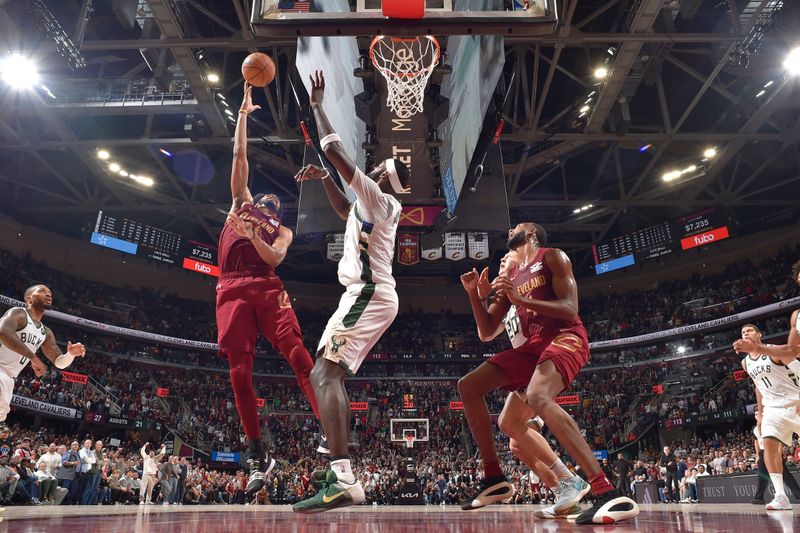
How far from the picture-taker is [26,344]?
516 cm

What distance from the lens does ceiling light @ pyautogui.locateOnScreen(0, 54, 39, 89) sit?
42.2ft

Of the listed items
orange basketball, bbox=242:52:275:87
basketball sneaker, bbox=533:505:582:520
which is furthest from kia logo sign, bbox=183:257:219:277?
basketball sneaker, bbox=533:505:582:520

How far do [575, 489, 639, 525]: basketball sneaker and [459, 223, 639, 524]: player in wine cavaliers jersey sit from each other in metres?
0.10

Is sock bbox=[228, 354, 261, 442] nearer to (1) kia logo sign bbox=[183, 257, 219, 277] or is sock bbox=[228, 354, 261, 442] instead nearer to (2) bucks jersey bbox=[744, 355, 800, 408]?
(2) bucks jersey bbox=[744, 355, 800, 408]

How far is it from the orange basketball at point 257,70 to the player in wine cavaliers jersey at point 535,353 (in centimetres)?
252

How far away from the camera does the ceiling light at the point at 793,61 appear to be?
13.0 metres

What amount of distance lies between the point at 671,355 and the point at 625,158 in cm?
1068

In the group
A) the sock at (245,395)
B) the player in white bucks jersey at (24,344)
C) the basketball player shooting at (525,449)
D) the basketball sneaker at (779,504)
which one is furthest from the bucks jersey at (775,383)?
the player in white bucks jersey at (24,344)

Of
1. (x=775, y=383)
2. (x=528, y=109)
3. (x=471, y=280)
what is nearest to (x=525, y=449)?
(x=471, y=280)

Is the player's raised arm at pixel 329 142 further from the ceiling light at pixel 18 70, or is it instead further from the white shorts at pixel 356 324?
the ceiling light at pixel 18 70

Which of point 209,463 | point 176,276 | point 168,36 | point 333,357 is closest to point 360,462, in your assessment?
point 209,463

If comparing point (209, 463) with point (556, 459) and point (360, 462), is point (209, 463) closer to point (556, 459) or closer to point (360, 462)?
point (360, 462)

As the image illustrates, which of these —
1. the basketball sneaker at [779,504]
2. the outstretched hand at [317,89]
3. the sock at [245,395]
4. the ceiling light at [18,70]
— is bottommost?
the basketball sneaker at [779,504]

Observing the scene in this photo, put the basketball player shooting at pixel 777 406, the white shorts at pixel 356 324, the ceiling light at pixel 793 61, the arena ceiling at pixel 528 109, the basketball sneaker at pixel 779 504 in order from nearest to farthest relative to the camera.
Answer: the white shorts at pixel 356 324 < the basketball sneaker at pixel 779 504 < the basketball player shooting at pixel 777 406 < the arena ceiling at pixel 528 109 < the ceiling light at pixel 793 61
